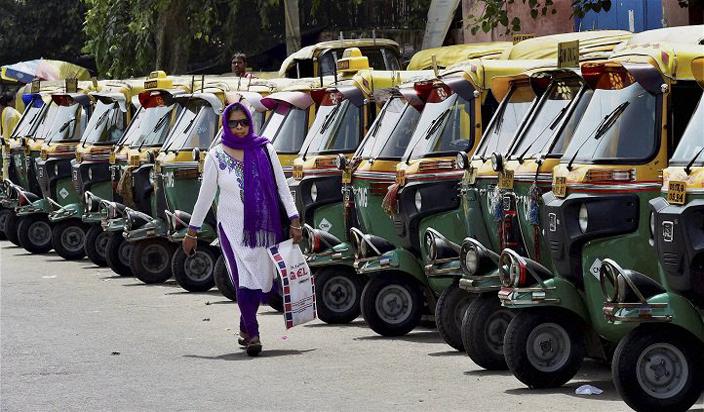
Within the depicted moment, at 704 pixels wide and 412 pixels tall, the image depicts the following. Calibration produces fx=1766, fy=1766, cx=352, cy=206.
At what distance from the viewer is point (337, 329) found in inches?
535

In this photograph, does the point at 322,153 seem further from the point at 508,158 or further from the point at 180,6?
the point at 180,6

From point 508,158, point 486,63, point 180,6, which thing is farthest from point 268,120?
point 180,6

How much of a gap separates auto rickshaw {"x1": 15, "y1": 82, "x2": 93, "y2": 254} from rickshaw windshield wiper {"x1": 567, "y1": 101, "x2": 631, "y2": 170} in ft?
43.3

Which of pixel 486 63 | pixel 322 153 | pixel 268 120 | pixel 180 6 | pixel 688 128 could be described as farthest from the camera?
pixel 180 6

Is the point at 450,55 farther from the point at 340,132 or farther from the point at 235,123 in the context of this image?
the point at 235,123

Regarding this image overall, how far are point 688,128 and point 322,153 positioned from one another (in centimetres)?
620

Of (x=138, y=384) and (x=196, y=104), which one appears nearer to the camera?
(x=138, y=384)

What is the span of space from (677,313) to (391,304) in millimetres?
4395

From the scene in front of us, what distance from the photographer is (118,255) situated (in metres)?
19.6

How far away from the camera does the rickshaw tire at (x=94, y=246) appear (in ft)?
68.6

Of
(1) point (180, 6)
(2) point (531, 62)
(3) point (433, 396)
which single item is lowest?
(3) point (433, 396)

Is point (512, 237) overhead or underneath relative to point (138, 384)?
overhead

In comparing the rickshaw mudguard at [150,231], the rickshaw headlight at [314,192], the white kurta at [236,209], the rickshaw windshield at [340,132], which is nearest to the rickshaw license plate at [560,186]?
the white kurta at [236,209]

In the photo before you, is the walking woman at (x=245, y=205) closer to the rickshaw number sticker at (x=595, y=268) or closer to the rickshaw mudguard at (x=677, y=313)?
the rickshaw number sticker at (x=595, y=268)
